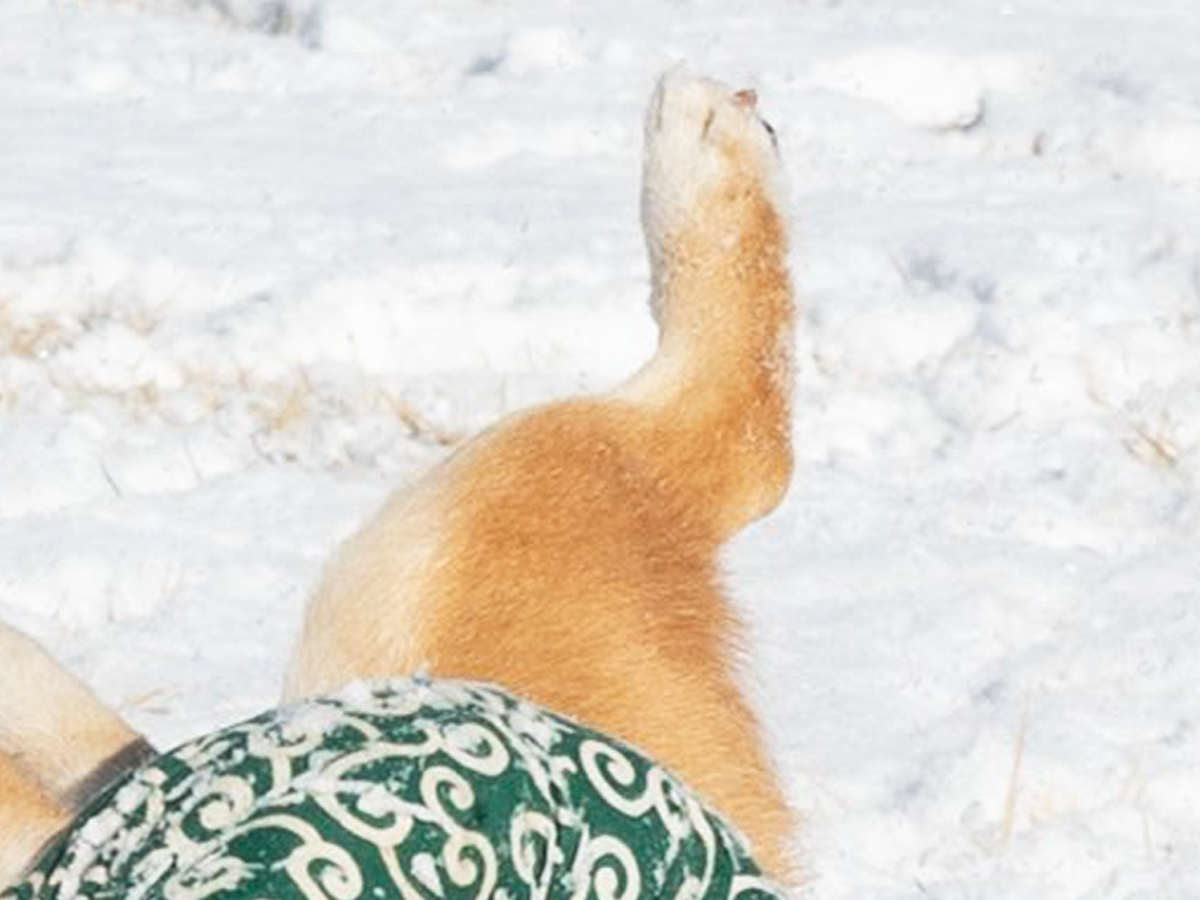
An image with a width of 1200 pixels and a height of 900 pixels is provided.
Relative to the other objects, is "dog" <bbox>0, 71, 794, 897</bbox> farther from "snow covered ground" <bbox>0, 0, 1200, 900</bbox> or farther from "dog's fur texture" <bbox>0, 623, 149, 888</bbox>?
"snow covered ground" <bbox>0, 0, 1200, 900</bbox>

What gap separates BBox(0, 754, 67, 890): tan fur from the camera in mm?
2580

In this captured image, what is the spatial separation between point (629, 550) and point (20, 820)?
2.45 feet

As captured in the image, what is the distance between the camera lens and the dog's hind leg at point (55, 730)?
277 centimetres

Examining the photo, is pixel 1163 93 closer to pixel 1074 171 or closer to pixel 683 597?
pixel 1074 171

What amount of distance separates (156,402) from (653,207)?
2951mm

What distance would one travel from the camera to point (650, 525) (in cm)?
317

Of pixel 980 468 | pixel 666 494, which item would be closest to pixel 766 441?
pixel 666 494

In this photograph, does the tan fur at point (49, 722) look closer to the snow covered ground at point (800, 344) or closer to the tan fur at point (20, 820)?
the tan fur at point (20, 820)

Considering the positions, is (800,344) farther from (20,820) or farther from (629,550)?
(20,820)

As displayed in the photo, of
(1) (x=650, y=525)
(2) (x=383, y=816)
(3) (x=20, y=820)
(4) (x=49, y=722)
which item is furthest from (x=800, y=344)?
(2) (x=383, y=816)

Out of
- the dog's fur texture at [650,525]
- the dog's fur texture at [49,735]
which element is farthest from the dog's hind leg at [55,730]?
the dog's fur texture at [650,525]

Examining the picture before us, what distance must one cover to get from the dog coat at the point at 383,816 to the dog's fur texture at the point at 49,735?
257mm

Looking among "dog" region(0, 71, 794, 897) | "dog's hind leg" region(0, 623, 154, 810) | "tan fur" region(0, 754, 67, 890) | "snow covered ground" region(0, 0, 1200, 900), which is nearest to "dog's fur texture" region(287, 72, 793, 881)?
"dog" region(0, 71, 794, 897)

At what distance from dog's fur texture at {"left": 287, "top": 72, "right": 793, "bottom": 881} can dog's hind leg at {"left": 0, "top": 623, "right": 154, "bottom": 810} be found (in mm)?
207
